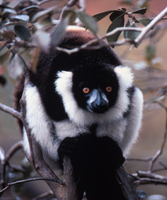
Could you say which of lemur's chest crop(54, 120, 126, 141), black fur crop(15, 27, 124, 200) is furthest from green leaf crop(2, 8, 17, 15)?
lemur's chest crop(54, 120, 126, 141)

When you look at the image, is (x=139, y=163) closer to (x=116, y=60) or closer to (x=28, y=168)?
(x=28, y=168)

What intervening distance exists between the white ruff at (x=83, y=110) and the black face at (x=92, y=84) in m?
0.06

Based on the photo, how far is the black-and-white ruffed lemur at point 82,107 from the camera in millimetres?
2213

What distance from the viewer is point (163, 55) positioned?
5781mm

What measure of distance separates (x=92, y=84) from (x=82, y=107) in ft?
0.81

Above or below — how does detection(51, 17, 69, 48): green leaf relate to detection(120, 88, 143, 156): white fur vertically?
above

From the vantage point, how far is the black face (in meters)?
2.24

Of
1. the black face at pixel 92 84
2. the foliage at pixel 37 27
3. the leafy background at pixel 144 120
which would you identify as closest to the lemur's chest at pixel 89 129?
the black face at pixel 92 84

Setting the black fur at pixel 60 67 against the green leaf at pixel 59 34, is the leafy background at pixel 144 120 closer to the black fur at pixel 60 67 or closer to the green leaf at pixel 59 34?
the black fur at pixel 60 67

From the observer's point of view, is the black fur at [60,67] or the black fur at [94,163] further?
the black fur at [60,67]

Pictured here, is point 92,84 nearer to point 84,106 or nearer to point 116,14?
point 84,106

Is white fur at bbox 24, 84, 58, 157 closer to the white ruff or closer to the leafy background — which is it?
the white ruff

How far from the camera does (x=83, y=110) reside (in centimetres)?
238

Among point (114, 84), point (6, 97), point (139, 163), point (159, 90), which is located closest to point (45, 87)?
point (114, 84)
